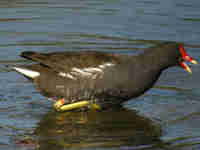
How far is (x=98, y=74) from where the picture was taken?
762 centimetres

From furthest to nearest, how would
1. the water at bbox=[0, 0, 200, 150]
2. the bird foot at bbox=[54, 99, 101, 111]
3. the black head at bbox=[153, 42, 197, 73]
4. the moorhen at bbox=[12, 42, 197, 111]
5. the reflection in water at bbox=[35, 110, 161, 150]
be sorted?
the bird foot at bbox=[54, 99, 101, 111], the black head at bbox=[153, 42, 197, 73], the moorhen at bbox=[12, 42, 197, 111], the water at bbox=[0, 0, 200, 150], the reflection in water at bbox=[35, 110, 161, 150]

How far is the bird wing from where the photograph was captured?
763 centimetres

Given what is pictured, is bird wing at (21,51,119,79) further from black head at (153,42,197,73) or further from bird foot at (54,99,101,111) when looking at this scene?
black head at (153,42,197,73)

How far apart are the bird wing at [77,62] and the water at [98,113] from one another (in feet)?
2.08

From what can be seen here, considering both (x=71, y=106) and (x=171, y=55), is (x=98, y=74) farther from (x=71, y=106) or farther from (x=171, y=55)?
(x=171, y=55)

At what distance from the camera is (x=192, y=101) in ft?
26.8

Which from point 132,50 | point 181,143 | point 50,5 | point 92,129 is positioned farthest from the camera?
point 50,5

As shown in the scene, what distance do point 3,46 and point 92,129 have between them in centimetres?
390

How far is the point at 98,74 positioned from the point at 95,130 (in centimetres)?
79

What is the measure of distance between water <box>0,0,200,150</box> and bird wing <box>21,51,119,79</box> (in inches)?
25.0

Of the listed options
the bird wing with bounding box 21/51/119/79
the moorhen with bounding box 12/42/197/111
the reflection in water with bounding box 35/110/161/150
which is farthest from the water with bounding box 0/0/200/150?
the bird wing with bounding box 21/51/119/79

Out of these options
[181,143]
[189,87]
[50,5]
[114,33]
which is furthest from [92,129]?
[50,5]

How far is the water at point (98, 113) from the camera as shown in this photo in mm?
6922

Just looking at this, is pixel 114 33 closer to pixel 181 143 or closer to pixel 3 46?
pixel 3 46
